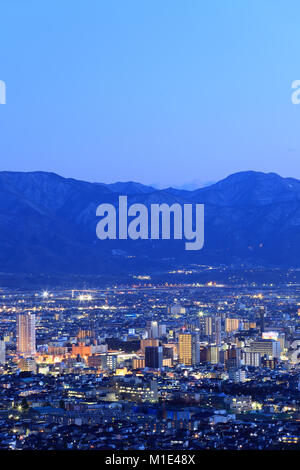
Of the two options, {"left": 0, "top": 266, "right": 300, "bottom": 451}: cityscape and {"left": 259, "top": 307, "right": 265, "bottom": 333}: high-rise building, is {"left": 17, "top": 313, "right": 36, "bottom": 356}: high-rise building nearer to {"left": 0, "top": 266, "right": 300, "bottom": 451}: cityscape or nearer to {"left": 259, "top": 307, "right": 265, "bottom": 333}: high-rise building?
{"left": 0, "top": 266, "right": 300, "bottom": 451}: cityscape

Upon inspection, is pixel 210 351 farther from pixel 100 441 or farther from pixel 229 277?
pixel 229 277

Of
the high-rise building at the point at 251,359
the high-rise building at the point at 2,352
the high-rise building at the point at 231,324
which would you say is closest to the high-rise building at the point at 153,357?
the high-rise building at the point at 251,359

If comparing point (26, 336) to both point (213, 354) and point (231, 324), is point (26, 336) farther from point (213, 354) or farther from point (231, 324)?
point (231, 324)

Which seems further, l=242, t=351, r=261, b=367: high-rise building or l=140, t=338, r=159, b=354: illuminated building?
l=140, t=338, r=159, b=354: illuminated building

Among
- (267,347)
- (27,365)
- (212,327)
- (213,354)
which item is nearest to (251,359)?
(213,354)

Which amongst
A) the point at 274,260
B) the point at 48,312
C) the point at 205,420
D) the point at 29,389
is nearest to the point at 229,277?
the point at 274,260

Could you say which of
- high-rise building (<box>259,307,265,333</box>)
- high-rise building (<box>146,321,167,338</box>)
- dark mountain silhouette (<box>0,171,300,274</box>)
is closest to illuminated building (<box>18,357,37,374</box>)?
high-rise building (<box>146,321,167,338</box>)

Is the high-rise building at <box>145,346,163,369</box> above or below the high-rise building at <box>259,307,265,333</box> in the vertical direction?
below
